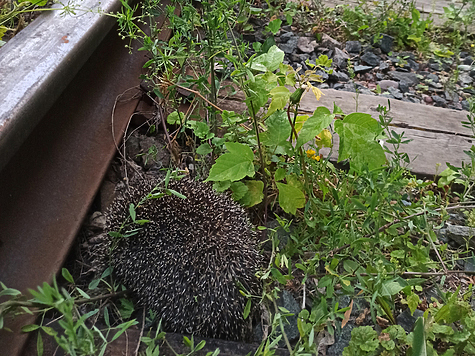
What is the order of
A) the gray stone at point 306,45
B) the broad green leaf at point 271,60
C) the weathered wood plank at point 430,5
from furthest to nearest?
the weathered wood plank at point 430,5, the gray stone at point 306,45, the broad green leaf at point 271,60

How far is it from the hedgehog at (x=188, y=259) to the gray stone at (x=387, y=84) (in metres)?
2.02

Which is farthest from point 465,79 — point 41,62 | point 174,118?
point 41,62

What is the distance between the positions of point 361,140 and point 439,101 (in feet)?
6.10

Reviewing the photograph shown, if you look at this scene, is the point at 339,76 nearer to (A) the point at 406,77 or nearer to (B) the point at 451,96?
(A) the point at 406,77

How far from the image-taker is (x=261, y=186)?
1770 millimetres

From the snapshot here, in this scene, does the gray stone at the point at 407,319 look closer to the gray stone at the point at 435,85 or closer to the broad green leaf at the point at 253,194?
the broad green leaf at the point at 253,194

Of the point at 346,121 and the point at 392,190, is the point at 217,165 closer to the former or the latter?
the point at 346,121

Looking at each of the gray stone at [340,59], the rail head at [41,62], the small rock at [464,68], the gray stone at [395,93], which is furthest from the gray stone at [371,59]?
the rail head at [41,62]

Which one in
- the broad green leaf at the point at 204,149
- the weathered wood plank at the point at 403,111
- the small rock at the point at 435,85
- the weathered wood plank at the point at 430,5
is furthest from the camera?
the weathered wood plank at the point at 430,5

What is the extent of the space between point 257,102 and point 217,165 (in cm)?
33

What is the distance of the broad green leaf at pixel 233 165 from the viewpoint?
1530mm

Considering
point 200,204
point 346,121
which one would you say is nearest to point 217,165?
point 200,204

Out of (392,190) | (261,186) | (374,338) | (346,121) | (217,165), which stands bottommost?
(374,338)

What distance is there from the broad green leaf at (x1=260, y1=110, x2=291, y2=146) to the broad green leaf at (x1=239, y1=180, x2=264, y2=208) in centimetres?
25
